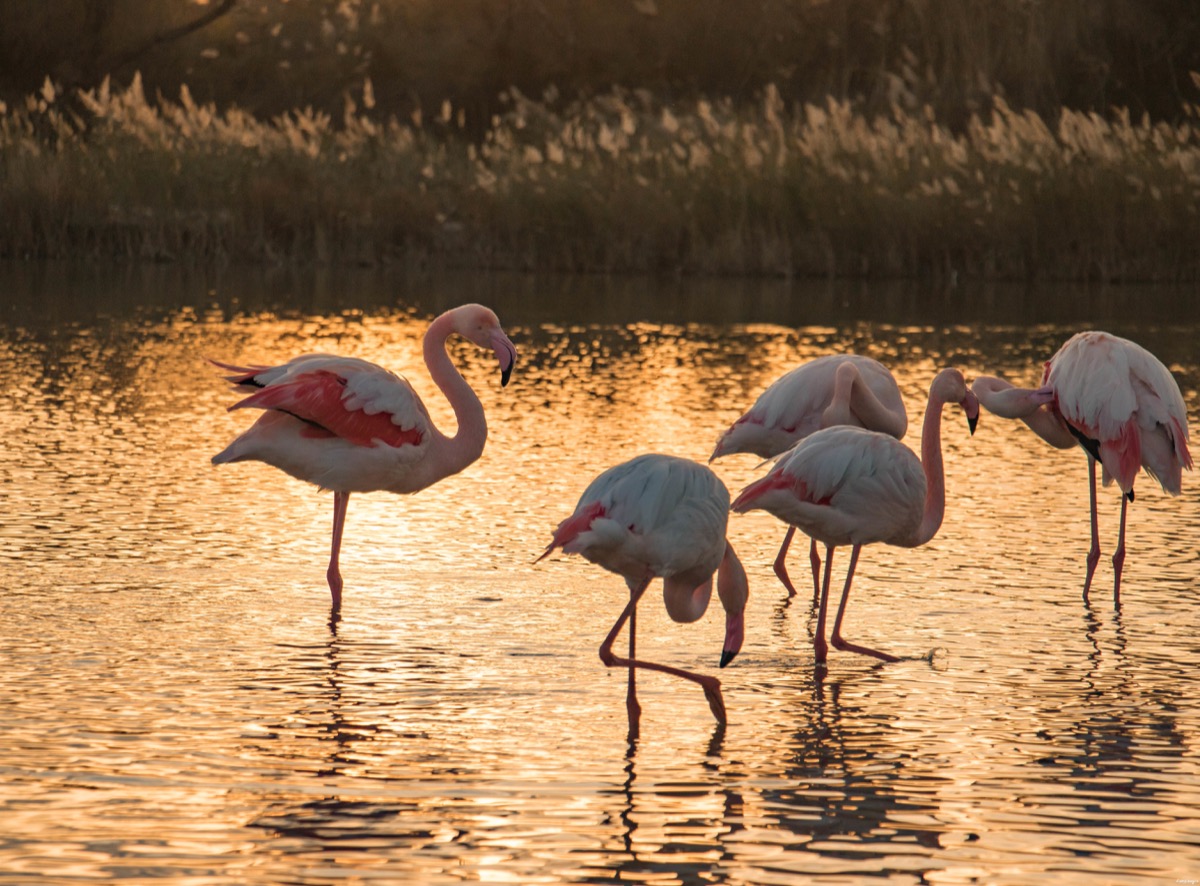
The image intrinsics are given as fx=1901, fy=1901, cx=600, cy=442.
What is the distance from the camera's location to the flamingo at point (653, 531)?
16.5 ft

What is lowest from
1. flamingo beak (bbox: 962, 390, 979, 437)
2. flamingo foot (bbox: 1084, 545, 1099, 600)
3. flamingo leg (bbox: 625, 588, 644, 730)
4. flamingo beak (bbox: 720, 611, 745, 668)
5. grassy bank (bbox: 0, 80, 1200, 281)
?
flamingo leg (bbox: 625, 588, 644, 730)

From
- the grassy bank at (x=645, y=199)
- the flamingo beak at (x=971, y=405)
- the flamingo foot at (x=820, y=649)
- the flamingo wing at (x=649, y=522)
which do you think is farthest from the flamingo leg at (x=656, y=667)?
the grassy bank at (x=645, y=199)

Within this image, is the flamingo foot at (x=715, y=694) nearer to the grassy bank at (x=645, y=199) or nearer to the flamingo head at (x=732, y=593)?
the flamingo head at (x=732, y=593)

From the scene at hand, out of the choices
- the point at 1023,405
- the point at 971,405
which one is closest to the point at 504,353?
the point at 971,405

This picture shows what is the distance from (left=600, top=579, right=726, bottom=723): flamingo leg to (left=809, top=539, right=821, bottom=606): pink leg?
4.93 ft

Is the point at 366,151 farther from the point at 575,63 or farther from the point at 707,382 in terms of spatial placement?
the point at 575,63

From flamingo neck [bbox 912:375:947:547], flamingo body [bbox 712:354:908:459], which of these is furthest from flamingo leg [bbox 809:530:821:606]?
flamingo neck [bbox 912:375:947:547]

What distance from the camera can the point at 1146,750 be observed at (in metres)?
4.85

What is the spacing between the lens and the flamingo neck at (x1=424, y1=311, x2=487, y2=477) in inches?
258

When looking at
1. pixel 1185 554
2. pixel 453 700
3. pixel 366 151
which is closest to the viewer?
pixel 453 700

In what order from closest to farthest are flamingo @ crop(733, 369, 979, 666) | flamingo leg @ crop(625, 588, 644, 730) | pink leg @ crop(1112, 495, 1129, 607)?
flamingo leg @ crop(625, 588, 644, 730) < flamingo @ crop(733, 369, 979, 666) < pink leg @ crop(1112, 495, 1129, 607)

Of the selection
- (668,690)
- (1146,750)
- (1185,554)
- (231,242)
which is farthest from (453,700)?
(231,242)

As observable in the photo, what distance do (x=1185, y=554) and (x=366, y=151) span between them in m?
14.0

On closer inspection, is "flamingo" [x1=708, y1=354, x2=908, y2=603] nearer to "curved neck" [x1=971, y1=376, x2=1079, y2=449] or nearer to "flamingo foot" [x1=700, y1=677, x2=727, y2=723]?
"curved neck" [x1=971, y1=376, x2=1079, y2=449]
